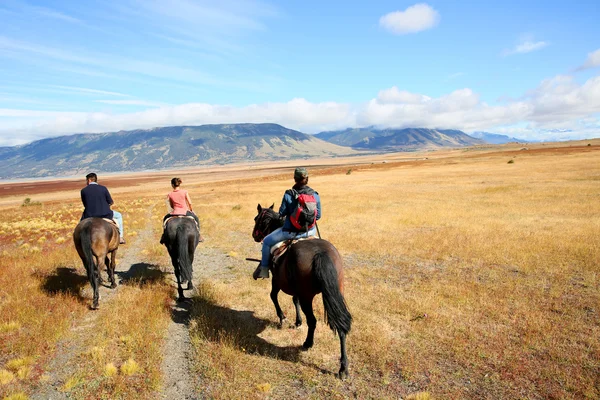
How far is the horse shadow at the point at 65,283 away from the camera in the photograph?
10156mm

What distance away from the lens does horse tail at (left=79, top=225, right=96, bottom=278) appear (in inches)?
369

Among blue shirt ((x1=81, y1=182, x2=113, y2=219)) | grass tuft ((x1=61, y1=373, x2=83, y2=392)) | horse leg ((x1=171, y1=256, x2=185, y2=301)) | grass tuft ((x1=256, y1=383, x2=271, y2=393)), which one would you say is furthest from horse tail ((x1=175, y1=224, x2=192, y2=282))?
grass tuft ((x1=256, y1=383, x2=271, y2=393))

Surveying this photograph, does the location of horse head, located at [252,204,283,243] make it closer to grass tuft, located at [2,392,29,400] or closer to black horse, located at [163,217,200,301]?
black horse, located at [163,217,200,301]

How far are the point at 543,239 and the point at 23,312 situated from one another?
19194mm

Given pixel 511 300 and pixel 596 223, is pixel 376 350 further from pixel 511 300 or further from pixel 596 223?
pixel 596 223

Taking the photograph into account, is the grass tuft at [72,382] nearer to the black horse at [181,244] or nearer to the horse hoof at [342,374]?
the black horse at [181,244]

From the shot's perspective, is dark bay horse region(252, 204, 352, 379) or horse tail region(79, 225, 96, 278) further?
horse tail region(79, 225, 96, 278)

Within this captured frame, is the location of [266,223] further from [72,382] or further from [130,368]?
[72,382]

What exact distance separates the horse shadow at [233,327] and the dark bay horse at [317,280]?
0.67 metres

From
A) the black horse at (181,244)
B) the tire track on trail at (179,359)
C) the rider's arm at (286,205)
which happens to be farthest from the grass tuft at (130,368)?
the rider's arm at (286,205)

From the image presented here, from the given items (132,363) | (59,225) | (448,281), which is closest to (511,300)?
(448,281)

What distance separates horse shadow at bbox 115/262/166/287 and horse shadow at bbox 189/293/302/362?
264 cm

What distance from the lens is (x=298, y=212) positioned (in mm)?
6883

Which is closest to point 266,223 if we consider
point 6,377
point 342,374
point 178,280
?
point 178,280
